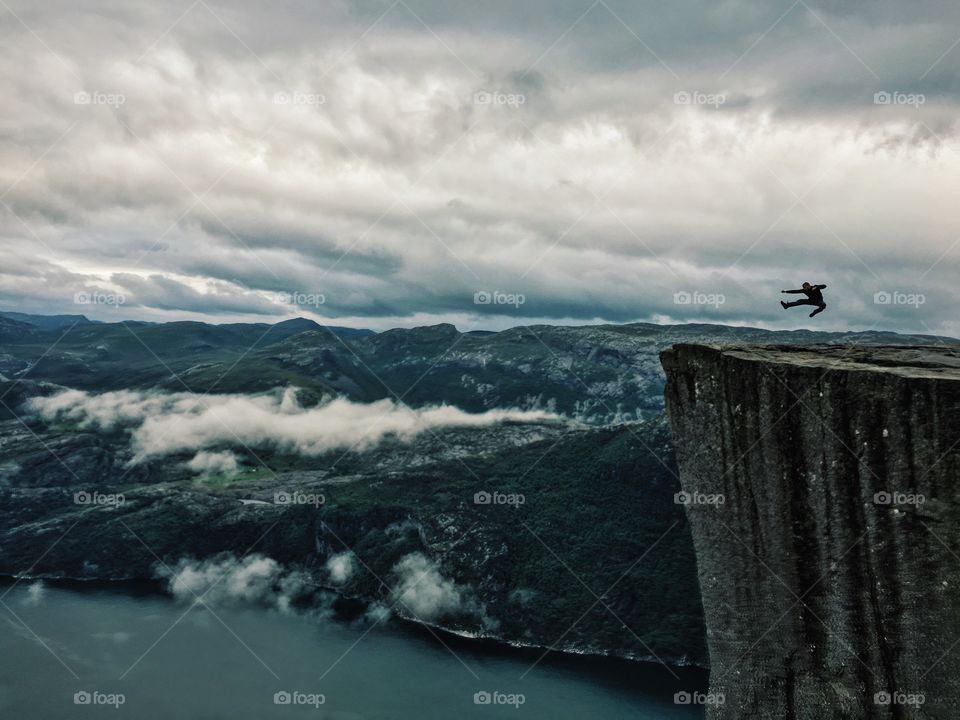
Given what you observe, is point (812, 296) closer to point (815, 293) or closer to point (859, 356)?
point (815, 293)

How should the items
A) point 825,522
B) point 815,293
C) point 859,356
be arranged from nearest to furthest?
point 825,522 < point 859,356 < point 815,293

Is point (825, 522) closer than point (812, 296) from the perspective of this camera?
Yes

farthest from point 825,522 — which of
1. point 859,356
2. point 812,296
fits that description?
point 812,296

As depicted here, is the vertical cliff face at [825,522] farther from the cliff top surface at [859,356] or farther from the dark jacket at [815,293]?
the dark jacket at [815,293]

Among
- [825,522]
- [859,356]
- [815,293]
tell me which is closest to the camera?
[825,522]

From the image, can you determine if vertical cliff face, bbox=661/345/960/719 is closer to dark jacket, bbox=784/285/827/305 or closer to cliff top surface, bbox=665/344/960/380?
cliff top surface, bbox=665/344/960/380

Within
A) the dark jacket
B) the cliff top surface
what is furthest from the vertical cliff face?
the dark jacket

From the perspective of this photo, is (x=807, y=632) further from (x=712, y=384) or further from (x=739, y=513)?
(x=712, y=384)
